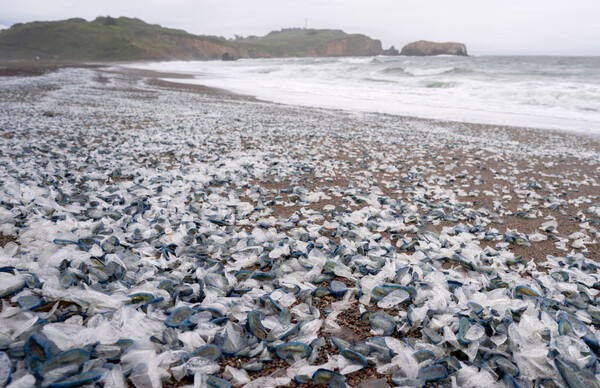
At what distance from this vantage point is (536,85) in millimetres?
28625

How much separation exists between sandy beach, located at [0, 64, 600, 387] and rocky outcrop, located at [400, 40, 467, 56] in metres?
121

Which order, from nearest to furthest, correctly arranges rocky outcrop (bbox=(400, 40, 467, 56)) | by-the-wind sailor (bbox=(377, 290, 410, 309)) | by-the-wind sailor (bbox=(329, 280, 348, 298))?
by-the-wind sailor (bbox=(377, 290, 410, 309)) < by-the-wind sailor (bbox=(329, 280, 348, 298)) < rocky outcrop (bbox=(400, 40, 467, 56))

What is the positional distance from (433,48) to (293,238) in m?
132

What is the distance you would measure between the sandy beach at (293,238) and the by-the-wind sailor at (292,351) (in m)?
0.07

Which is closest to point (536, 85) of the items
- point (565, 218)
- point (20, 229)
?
point (565, 218)

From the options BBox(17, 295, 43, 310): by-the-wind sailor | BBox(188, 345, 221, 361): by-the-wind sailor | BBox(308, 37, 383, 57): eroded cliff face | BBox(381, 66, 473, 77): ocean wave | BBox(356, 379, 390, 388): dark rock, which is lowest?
BBox(356, 379, 390, 388): dark rock

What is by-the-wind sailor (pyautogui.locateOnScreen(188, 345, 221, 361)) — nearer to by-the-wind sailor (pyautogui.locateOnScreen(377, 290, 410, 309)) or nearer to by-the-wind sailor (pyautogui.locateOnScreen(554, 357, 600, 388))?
by-the-wind sailor (pyautogui.locateOnScreen(377, 290, 410, 309))

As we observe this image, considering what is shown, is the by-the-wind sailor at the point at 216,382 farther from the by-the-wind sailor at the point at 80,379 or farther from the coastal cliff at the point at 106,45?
the coastal cliff at the point at 106,45

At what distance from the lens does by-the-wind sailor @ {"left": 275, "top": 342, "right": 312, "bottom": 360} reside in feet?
7.77

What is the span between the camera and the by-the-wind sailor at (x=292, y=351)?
237 cm

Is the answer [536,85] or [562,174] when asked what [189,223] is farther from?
[536,85]

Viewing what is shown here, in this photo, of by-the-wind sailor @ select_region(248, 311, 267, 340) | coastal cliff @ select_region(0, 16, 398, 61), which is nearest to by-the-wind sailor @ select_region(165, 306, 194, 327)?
by-the-wind sailor @ select_region(248, 311, 267, 340)

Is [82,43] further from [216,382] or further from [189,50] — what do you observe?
[216,382]

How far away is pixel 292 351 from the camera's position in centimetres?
239
